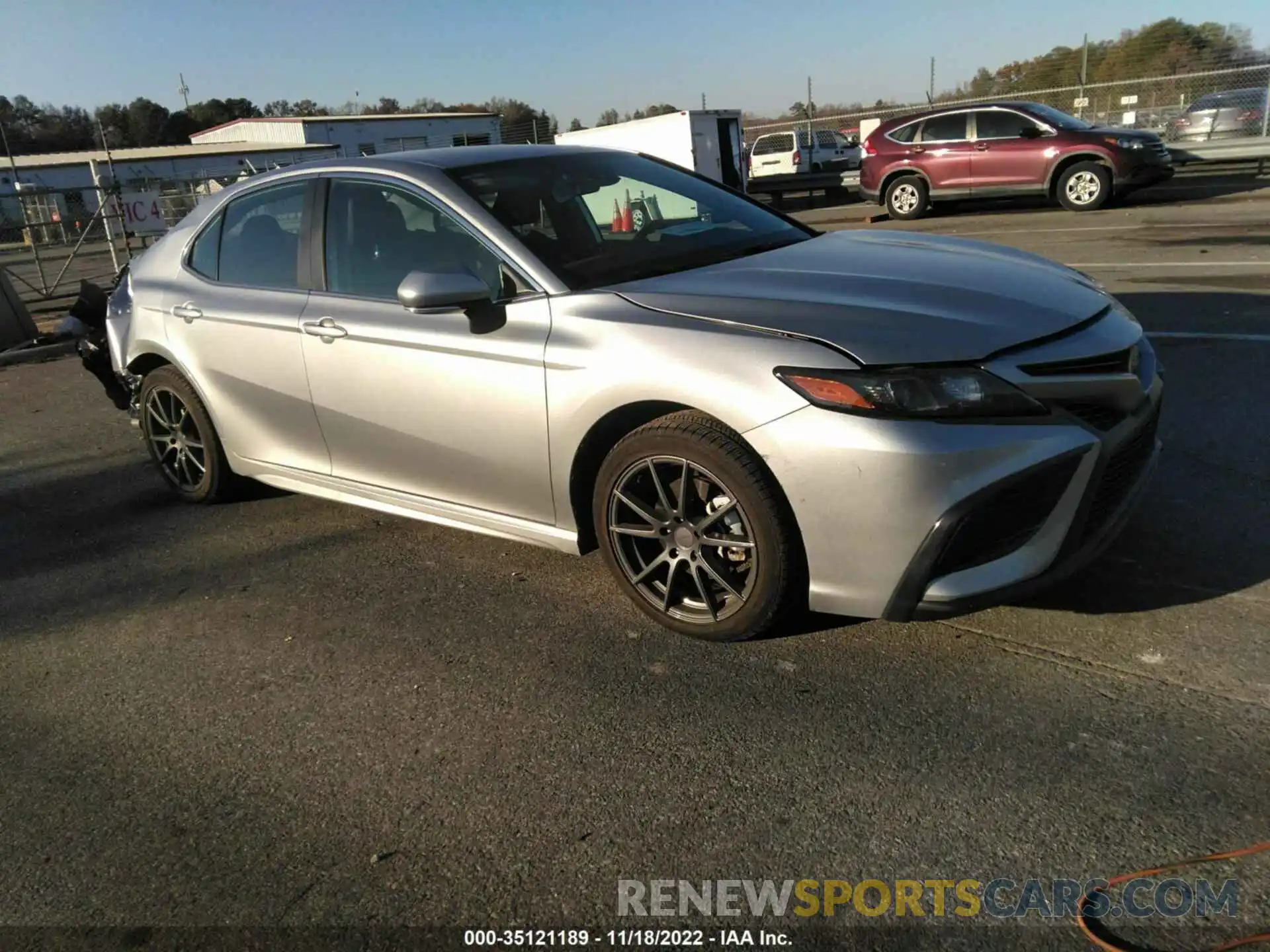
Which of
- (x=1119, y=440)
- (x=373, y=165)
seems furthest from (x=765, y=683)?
(x=373, y=165)

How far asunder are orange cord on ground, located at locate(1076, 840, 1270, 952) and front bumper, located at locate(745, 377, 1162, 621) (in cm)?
82

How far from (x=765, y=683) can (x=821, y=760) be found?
0.42m

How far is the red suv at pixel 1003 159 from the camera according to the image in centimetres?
1426

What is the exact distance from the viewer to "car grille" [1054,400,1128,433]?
287 centimetres

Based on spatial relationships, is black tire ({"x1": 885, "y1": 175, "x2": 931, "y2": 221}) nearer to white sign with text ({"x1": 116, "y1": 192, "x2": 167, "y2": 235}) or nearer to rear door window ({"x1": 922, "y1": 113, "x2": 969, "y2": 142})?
rear door window ({"x1": 922, "y1": 113, "x2": 969, "y2": 142})

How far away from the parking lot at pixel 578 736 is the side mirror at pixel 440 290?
1.15m

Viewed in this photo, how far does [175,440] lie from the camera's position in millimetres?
5168

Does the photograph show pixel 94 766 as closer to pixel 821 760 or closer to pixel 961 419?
pixel 821 760

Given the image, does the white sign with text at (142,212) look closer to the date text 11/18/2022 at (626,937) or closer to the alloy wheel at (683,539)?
the alloy wheel at (683,539)

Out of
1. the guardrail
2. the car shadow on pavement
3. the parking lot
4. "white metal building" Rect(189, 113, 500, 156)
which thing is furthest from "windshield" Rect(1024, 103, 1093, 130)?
"white metal building" Rect(189, 113, 500, 156)

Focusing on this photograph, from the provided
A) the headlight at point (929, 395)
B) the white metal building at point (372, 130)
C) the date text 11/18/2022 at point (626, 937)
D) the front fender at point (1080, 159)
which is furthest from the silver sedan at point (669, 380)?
the white metal building at point (372, 130)

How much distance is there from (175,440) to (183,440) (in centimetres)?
9

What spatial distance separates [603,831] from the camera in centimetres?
248

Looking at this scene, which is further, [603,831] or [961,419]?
[961,419]
